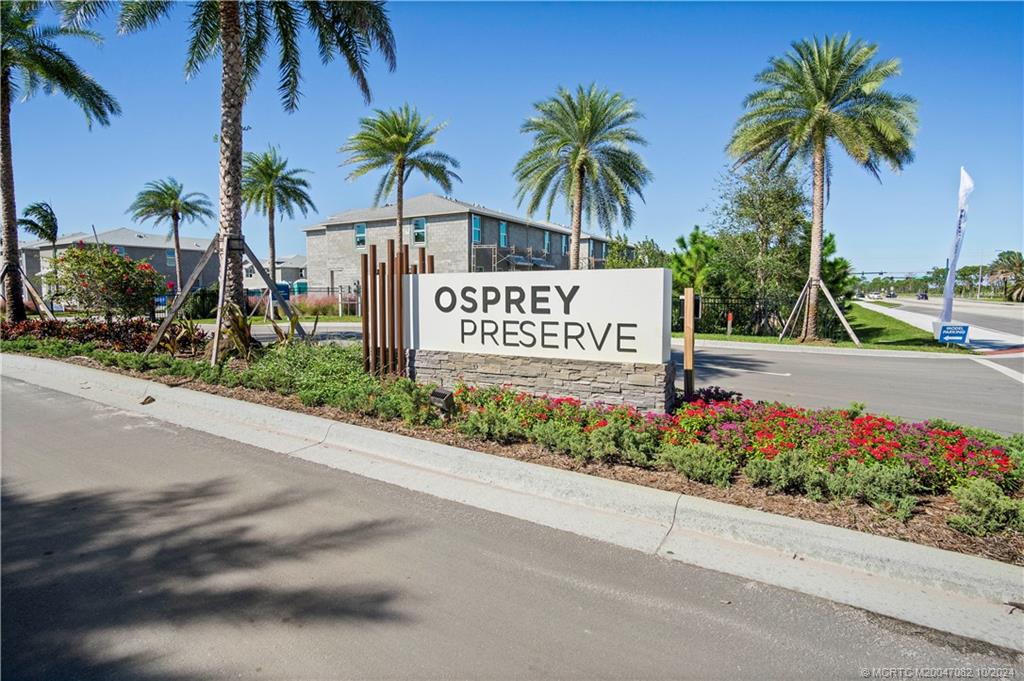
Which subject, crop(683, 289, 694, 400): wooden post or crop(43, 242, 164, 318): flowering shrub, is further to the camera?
crop(43, 242, 164, 318): flowering shrub

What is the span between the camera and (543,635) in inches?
116

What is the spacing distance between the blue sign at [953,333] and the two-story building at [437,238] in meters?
21.0

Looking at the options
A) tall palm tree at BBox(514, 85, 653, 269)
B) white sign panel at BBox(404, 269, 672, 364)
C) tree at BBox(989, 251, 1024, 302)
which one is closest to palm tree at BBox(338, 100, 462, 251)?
tall palm tree at BBox(514, 85, 653, 269)

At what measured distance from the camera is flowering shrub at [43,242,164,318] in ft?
41.0

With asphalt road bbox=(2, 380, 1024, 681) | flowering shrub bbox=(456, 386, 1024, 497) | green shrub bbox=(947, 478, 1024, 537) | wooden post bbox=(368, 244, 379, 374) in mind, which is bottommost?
asphalt road bbox=(2, 380, 1024, 681)

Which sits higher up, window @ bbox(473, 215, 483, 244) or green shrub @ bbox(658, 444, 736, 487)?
window @ bbox(473, 215, 483, 244)

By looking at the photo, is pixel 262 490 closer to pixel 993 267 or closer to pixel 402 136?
pixel 402 136

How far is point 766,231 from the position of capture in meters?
23.9

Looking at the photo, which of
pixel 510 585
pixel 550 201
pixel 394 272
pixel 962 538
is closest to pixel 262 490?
pixel 510 585

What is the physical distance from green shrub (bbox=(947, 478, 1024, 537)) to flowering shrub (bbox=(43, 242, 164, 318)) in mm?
14935

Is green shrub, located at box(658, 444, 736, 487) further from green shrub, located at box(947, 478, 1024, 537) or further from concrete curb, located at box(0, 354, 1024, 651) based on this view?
green shrub, located at box(947, 478, 1024, 537)

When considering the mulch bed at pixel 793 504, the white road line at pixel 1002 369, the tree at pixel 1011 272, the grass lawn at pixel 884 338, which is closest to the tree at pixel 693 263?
the grass lawn at pixel 884 338

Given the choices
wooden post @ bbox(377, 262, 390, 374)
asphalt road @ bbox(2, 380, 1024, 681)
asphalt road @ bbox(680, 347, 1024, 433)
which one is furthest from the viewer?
asphalt road @ bbox(680, 347, 1024, 433)

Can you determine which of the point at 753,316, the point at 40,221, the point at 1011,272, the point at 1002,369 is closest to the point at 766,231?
the point at 753,316
